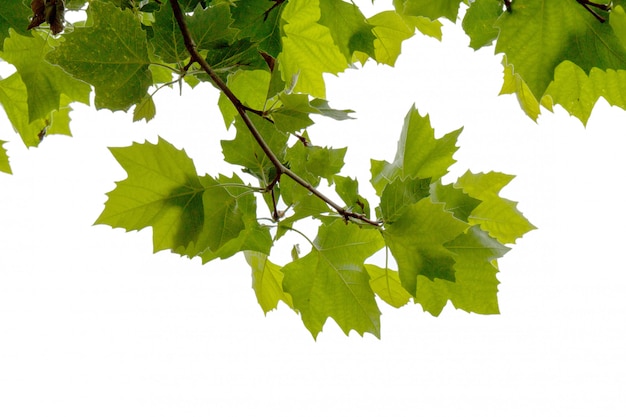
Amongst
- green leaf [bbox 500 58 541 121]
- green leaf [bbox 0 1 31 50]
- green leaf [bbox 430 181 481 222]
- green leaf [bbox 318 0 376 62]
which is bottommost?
green leaf [bbox 430 181 481 222]

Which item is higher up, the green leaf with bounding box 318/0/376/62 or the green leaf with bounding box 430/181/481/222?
the green leaf with bounding box 318/0/376/62

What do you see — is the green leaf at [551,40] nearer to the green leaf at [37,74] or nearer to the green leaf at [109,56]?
the green leaf at [109,56]

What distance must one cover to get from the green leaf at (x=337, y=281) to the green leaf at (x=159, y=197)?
7 centimetres

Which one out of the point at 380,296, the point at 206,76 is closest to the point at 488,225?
the point at 380,296

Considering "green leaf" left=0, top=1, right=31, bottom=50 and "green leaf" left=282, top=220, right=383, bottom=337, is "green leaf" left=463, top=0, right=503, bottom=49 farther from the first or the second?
"green leaf" left=0, top=1, right=31, bottom=50

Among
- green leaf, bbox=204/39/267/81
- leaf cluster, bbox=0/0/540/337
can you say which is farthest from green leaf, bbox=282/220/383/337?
green leaf, bbox=204/39/267/81

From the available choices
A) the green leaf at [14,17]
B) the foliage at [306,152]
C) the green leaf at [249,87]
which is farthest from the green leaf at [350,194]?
the green leaf at [14,17]

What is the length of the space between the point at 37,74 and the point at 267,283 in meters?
0.24

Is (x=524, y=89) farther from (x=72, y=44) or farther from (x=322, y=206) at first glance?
(x=72, y=44)

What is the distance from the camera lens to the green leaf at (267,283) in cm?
47

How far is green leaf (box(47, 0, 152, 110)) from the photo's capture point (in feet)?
1.14

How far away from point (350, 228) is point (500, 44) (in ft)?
0.47

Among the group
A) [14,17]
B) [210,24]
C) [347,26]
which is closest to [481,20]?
[347,26]

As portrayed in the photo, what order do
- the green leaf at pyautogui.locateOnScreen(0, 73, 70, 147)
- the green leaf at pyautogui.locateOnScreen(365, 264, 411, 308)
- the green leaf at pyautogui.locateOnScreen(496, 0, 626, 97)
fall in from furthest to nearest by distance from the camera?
the green leaf at pyautogui.locateOnScreen(0, 73, 70, 147), the green leaf at pyautogui.locateOnScreen(365, 264, 411, 308), the green leaf at pyautogui.locateOnScreen(496, 0, 626, 97)
